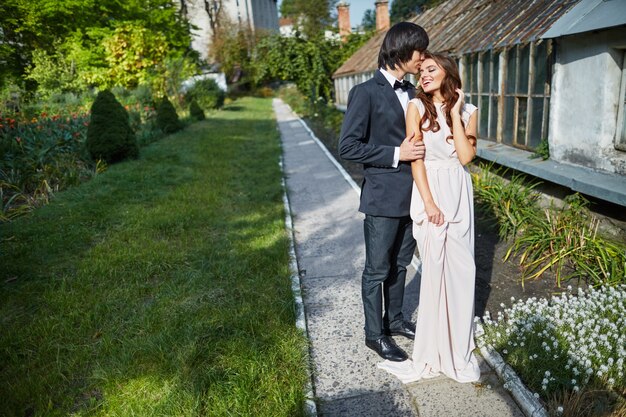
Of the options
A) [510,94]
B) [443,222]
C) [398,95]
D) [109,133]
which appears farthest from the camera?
[109,133]

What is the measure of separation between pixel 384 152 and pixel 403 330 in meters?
1.50

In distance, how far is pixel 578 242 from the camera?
4.21m

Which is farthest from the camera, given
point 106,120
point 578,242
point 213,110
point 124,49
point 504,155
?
point 213,110

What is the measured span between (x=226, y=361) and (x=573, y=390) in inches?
88.7

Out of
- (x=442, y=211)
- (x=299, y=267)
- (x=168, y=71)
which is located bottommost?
(x=299, y=267)

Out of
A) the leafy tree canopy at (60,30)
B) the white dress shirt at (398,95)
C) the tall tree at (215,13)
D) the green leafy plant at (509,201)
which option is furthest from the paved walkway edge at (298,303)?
Result: the tall tree at (215,13)

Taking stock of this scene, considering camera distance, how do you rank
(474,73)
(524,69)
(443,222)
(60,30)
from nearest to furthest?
(443,222)
(524,69)
(474,73)
(60,30)

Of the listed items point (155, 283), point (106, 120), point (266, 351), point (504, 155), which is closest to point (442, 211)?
point (266, 351)

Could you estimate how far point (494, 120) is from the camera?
23.0 feet

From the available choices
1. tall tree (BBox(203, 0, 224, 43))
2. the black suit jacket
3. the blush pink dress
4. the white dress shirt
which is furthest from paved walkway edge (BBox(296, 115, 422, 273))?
tall tree (BBox(203, 0, 224, 43))

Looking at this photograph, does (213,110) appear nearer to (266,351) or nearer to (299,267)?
(299,267)

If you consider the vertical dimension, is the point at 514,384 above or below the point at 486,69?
below

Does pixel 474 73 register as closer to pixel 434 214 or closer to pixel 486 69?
pixel 486 69

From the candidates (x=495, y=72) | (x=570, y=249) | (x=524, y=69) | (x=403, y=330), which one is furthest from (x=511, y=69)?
(x=403, y=330)
